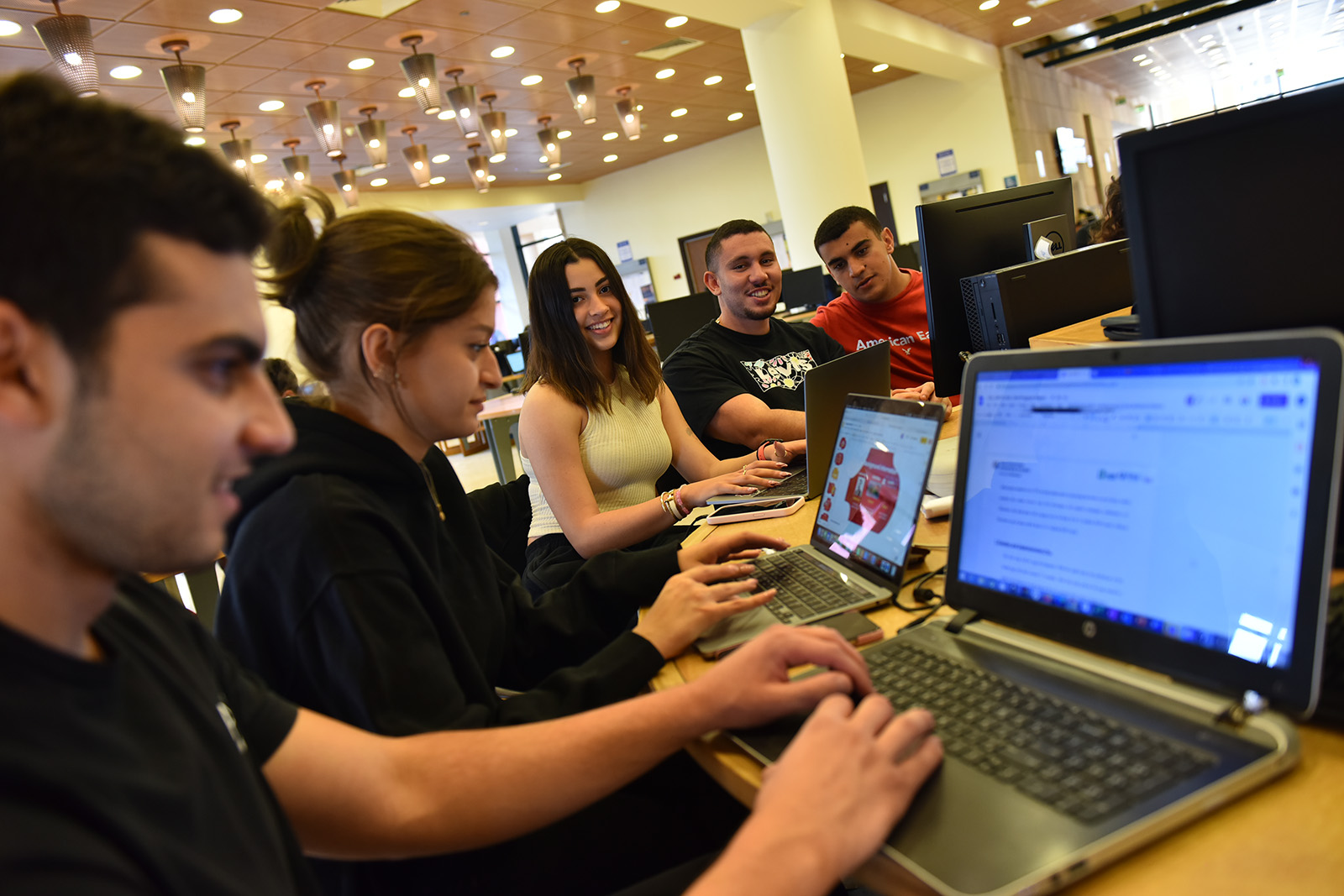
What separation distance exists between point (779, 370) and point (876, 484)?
5.62 feet

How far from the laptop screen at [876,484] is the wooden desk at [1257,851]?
51 centimetres

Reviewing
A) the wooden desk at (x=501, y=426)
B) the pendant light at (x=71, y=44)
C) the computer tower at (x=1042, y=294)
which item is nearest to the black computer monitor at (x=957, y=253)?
the computer tower at (x=1042, y=294)

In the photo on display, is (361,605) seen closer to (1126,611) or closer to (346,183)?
(1126,611)

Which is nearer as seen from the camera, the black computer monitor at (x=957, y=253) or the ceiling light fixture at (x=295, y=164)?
the black computer monitor at (x=957, y=253)

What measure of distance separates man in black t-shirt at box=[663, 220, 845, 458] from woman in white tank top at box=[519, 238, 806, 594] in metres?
0.20

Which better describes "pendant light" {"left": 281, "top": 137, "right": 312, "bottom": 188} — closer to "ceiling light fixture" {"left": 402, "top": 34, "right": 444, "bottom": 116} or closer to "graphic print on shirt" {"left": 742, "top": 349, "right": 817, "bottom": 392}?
"ceiling light fixture" {"left": 402, "top": 34, "right": 444, "bottom": 116}

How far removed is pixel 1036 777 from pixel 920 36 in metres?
8.99

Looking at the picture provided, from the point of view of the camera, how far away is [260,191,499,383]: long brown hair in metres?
1.14

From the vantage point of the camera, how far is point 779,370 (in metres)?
2.92

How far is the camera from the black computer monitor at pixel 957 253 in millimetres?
2090

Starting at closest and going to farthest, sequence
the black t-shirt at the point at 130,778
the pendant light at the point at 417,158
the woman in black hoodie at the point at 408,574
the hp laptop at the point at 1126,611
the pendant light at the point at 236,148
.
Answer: the black t-shirt at the point at 130,778 < the hp laptop at the point at 1126,611 < the woman in black hoodie at the point at 408,574 < the pendant light at the point at 236,148 < the pendant light at the point at 417,158

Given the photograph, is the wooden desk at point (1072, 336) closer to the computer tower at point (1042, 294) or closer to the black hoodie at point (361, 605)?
the computer tower at point (1042, 294)

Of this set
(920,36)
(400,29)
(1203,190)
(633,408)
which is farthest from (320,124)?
(1203,190)

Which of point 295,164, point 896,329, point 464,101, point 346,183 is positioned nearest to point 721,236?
point 896,329
